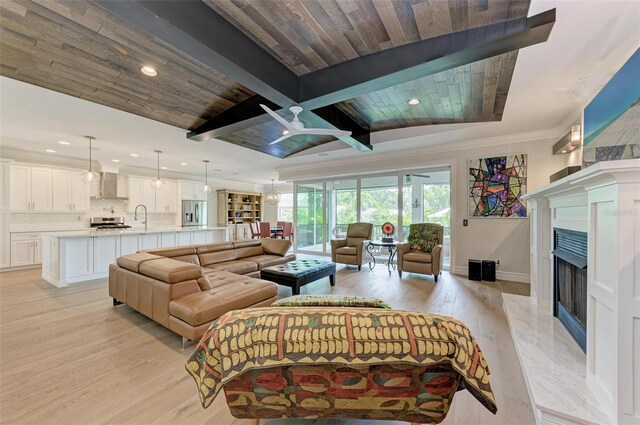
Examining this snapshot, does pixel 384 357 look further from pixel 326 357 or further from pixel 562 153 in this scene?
pixel 562 153

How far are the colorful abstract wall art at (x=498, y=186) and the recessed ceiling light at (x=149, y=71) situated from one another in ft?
17.2

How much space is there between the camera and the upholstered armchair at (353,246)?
546cm

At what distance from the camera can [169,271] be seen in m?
2.49

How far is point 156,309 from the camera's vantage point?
2.60m

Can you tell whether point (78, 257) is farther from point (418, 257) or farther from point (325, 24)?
point (418, 257)

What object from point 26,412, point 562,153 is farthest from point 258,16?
point 562,153

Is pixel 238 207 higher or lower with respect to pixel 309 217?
higher

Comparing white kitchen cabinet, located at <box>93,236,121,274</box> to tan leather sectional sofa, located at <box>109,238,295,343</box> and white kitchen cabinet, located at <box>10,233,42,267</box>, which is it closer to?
tan leather sectional sofa, located at <box>109,238,295,343</box>

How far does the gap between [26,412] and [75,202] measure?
6289 mm

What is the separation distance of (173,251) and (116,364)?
6.18 ft

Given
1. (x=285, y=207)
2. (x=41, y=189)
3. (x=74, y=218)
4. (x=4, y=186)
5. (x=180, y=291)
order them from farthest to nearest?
(x=285, y=207)
(x=74, y=218)
(x=41, y=189)
(x=4, y=186)
(x=180, y=291)

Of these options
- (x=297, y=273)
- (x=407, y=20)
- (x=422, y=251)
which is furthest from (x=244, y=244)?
(x=407, y=20)

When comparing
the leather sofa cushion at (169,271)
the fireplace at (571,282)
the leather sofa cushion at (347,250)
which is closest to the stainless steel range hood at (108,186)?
the leather sofa cushion at (169,271)

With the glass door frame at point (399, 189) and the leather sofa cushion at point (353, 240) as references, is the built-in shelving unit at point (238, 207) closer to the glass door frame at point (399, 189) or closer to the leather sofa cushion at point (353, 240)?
the glass door frame at point (399, 189)
